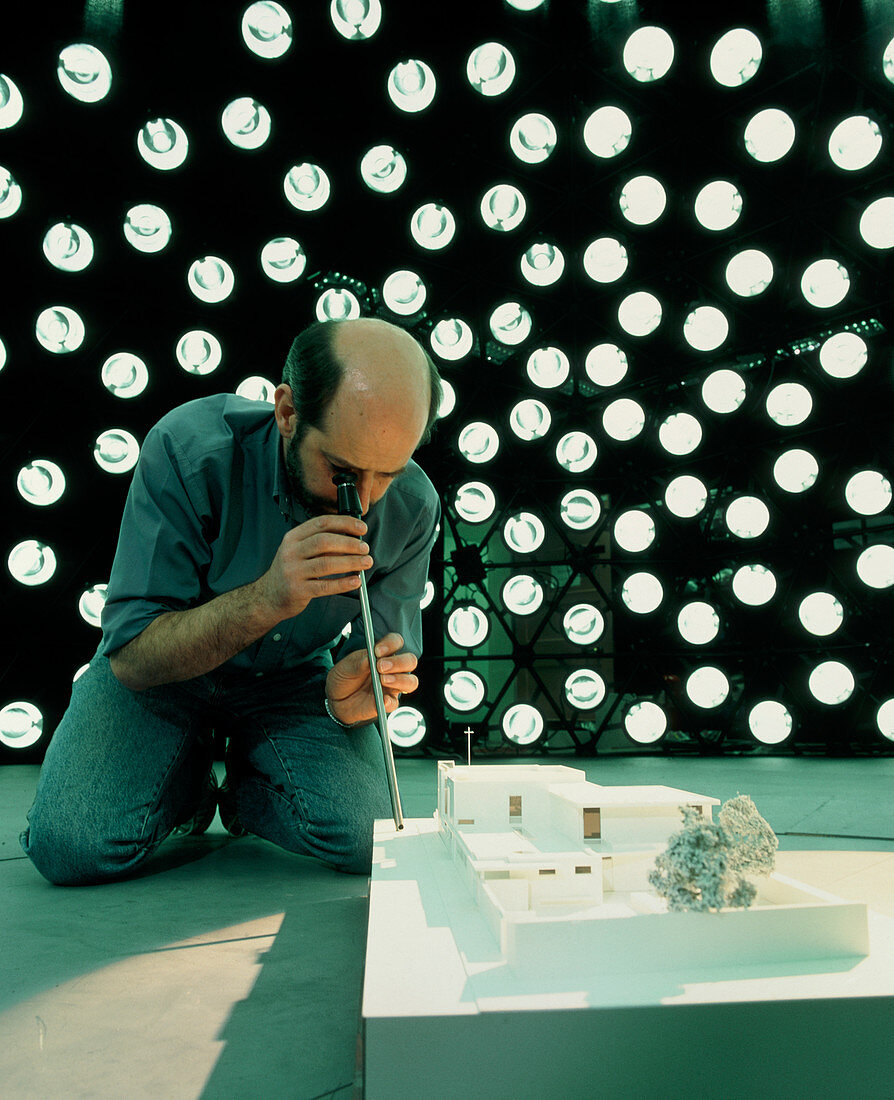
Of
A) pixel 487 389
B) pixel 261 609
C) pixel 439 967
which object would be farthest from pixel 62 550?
pixel 439 967

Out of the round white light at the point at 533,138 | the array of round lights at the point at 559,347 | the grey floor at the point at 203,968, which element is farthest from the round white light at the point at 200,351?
the grey floor at the point at 203,968

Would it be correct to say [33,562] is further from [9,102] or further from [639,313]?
[639,313]

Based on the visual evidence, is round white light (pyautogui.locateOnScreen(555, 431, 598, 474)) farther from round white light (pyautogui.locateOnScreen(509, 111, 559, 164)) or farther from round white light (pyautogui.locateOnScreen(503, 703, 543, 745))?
round white light (pyautogui.locateOnScreen(509, 111, 559, 164))

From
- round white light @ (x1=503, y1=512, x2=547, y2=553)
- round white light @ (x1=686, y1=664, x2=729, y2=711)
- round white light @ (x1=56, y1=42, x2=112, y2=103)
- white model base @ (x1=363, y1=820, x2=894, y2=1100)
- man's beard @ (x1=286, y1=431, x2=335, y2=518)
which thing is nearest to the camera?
white model base @ (x1=363, y1=820, x2=894, y2=1100)

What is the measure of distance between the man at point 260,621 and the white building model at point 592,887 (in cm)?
43

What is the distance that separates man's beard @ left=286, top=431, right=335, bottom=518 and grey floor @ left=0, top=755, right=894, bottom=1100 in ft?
2.29

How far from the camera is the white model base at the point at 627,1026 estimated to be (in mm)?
576

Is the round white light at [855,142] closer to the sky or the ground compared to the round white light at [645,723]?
closer to the sky

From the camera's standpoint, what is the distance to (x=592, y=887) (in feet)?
2.79

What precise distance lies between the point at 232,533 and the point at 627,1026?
1.31 metres

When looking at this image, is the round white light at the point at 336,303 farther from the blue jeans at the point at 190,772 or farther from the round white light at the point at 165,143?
the blue jeans at the point at 190,772

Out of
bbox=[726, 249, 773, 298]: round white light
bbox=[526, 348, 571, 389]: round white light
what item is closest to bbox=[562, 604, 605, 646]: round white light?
bbox=[526, 348, 571, 389]: round white light

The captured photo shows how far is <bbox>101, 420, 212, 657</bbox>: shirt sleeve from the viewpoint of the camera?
152 centimetres

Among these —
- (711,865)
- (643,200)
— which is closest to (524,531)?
(643,200)
